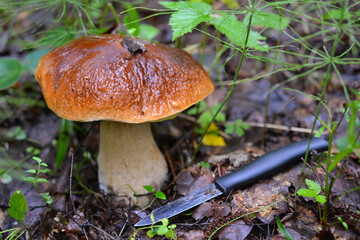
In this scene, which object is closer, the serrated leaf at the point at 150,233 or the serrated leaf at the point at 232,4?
the serrated leaf at the point at 150,233

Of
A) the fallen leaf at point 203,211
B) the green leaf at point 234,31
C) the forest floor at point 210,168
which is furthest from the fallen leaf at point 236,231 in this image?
the green leaf at point 234,31

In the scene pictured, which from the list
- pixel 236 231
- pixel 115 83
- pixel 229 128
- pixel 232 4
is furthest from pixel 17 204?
pixel 232 4

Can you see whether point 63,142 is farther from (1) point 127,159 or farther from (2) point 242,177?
(2) point 242,177

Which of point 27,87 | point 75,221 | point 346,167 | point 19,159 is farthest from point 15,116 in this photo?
point 346,167

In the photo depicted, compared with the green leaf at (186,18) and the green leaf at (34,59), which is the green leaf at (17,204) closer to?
the green leaf at (186,18)

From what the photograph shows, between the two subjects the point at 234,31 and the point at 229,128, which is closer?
the point at 234,31
